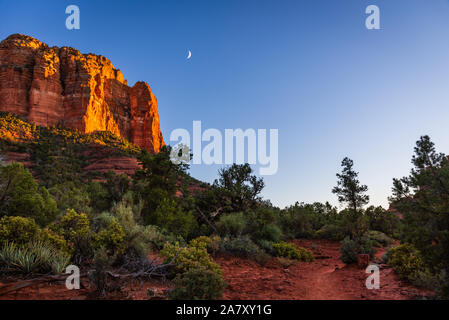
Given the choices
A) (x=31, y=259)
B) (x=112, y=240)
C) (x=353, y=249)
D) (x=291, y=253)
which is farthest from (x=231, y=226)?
(x=31, y=259)

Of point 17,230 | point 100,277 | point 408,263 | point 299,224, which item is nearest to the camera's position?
point 100,277

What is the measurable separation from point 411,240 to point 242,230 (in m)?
8.85

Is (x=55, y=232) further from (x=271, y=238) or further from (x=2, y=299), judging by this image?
(x=271, y=238)

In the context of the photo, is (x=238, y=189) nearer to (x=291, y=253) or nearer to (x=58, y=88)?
(x=291, y=253)

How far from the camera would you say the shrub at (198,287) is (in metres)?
4.36

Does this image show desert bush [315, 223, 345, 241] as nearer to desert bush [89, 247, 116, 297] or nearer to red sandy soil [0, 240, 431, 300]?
red sandy soil [0, 240, 431, 300]

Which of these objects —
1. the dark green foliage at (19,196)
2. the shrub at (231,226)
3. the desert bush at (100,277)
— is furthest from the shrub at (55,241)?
the shrub at (231,226)

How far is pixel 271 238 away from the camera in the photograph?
1397cm

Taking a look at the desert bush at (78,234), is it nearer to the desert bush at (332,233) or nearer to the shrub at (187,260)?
the shrub at (187,260)

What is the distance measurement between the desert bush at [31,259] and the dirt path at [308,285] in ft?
13.1

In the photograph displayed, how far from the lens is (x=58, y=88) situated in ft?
233

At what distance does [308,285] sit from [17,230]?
8.07 m

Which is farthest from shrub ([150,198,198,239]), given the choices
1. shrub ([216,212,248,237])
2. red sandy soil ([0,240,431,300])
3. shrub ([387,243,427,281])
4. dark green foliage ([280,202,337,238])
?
dark green foliage ([280,202,337,238])

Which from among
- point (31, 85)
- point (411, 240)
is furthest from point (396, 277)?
point (31, 85)
